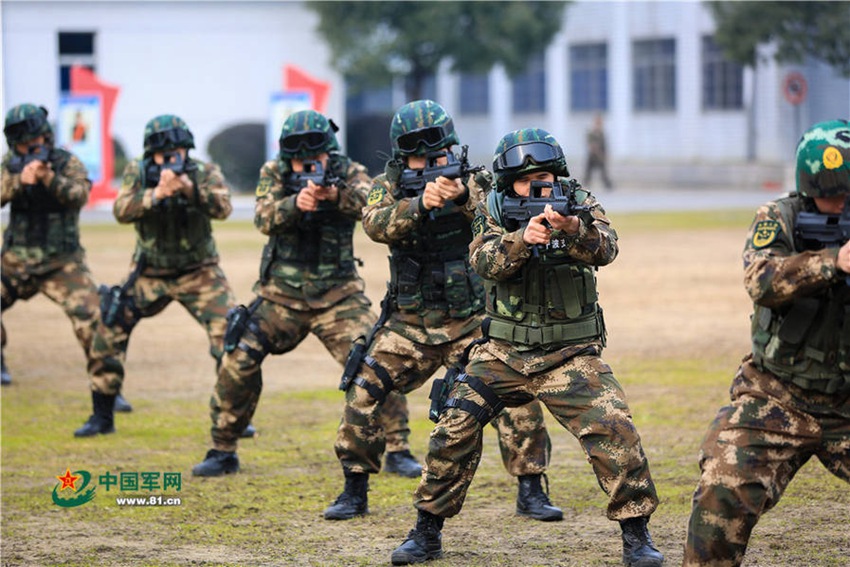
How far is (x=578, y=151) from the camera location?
4881 centimetres

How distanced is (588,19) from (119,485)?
39.7 meters

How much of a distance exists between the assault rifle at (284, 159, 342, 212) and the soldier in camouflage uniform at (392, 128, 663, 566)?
1832mm

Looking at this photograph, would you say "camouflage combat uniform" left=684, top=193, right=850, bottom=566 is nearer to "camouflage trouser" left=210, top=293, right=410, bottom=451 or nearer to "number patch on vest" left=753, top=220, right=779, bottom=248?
"number patch on vest" left=753, top=220, right=779, bottom=248

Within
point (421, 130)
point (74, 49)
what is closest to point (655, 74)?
point (74, 49)

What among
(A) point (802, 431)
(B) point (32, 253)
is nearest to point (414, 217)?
(A) point (802, 431)

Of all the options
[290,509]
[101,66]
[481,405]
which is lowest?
[290,509]

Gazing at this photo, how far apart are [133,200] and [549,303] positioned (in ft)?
14.2

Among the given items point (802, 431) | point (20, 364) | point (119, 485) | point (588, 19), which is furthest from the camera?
point (588, 19)

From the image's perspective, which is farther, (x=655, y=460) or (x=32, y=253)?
(x=32, y=253)

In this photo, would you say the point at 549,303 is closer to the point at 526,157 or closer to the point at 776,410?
the point at 526,157

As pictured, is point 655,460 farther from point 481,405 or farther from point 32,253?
point 32,253

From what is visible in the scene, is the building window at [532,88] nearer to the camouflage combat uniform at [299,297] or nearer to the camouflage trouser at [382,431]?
the camouflage combat uniform at [299,297]

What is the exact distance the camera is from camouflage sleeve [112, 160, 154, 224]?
1031 centimetres

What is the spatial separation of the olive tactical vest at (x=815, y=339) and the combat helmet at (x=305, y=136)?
379cm
